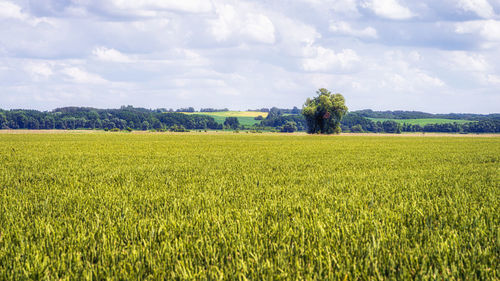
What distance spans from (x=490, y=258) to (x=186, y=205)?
14.1 ft

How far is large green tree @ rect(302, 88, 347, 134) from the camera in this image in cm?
9338

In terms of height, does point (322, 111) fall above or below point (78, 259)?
above

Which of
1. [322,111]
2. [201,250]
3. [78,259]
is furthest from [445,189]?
[322,111]

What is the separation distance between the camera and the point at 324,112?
93.8 meters

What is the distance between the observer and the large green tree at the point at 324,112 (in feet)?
306

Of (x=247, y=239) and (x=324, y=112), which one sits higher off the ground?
(x=324, y=112)

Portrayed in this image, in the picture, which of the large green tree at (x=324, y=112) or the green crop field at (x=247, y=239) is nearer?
the green crop field at (x=247, y=239)

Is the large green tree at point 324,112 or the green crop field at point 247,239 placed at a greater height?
the large green tree at point 324,112

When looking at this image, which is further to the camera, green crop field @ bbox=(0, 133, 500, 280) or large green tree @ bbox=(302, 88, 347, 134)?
large green tree @ bbox=(302, 88, 347, 134)

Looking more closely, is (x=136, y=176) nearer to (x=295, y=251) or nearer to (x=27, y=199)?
(x=27, y=199)

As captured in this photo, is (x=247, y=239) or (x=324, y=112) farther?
(x=324, y=112)

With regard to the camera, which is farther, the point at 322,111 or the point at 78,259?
the point at 322,111

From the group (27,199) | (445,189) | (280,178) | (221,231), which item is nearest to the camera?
(221,231)

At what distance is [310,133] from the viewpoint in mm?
98500
